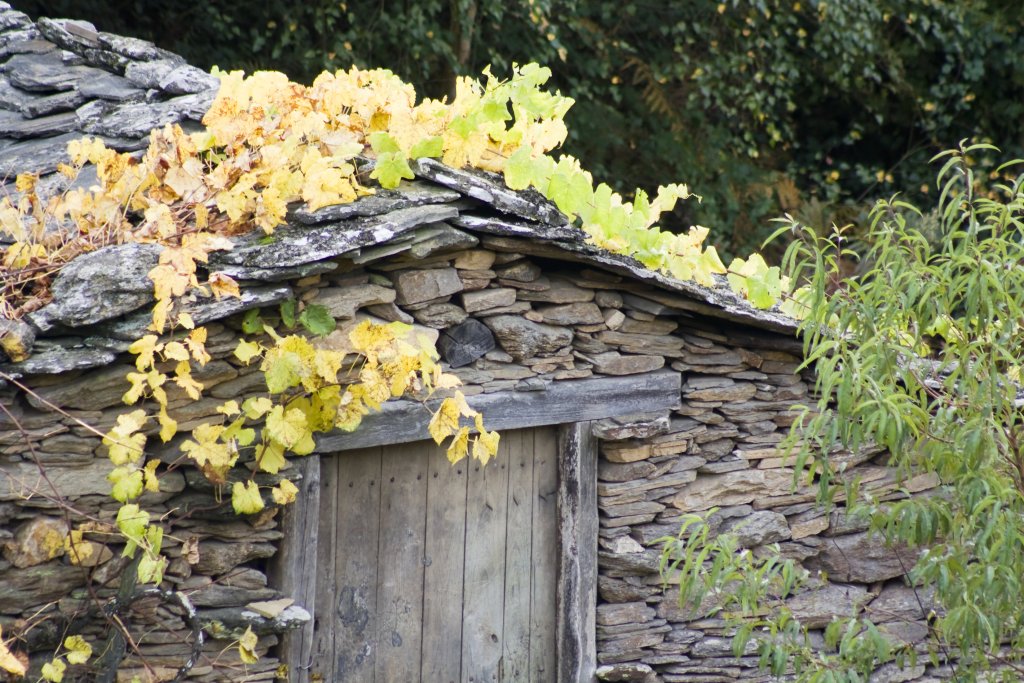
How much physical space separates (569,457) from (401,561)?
743mm

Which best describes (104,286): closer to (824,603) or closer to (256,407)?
(256,407)

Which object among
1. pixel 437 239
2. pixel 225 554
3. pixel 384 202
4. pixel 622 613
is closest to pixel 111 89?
pixel 384 202

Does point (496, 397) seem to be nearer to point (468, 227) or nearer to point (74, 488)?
point (468, 227)

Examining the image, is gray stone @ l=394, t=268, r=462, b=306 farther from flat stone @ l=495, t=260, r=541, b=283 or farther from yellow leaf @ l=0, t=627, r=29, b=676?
yellow leaf @ l=0, t=627, r=29, b=676

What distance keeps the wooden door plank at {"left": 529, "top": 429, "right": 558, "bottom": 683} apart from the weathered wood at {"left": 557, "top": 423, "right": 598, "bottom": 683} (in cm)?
4

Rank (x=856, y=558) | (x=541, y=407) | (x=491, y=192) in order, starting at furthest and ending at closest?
1. (x=856, y=558)
2. (x=541, y=407)
3. (x=491, y=192)

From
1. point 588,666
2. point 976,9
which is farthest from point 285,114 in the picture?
point 976,9

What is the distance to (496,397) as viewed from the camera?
3.87 metres

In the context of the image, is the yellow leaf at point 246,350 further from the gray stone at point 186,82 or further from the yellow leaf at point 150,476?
the gray stone at point 186,82

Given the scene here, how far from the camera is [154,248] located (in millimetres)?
3107

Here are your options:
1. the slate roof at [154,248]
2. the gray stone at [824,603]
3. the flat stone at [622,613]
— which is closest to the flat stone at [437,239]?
the slate roof at [154,248]

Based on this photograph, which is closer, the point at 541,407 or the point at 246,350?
the point at 246,350

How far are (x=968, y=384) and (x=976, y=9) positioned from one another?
22.4 feet

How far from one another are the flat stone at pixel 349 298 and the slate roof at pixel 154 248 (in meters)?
0.12
